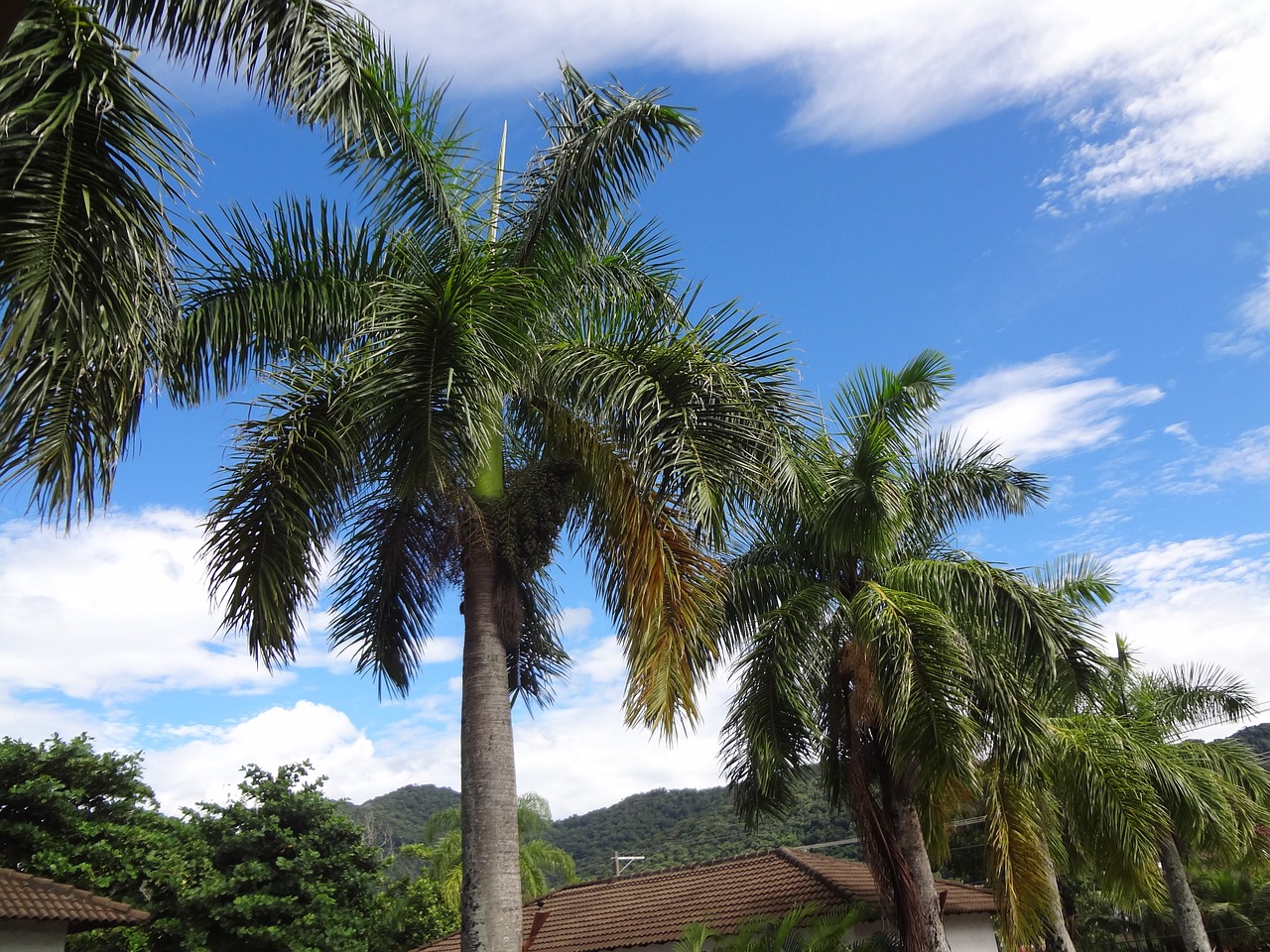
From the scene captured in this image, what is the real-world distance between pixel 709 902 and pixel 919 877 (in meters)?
7.41

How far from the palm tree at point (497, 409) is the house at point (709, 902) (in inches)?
433

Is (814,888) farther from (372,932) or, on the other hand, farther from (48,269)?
(48,269)

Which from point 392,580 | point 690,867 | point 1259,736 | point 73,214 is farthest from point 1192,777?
point 1259,736

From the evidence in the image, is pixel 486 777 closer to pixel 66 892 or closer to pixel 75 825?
pixel 66 892

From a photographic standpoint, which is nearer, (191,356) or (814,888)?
(191,356)

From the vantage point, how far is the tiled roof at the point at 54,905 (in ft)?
51.1

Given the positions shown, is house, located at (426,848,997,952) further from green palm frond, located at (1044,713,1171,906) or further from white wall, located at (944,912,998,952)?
green palm frond, located at (1044,713,1171,906)

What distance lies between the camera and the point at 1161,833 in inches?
793

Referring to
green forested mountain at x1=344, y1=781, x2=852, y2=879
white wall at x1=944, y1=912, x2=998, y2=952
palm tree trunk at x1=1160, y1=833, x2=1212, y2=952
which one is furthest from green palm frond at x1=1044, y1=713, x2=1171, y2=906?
green forested mountain at x1=344, y1=781, x2=852, y2=879

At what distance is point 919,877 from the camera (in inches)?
545

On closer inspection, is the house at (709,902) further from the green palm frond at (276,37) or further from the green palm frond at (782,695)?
the green palm frond at (276,37)

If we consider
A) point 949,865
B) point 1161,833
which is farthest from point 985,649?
point 949,865

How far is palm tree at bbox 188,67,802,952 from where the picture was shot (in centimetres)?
831

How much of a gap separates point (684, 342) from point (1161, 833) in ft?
55.6
